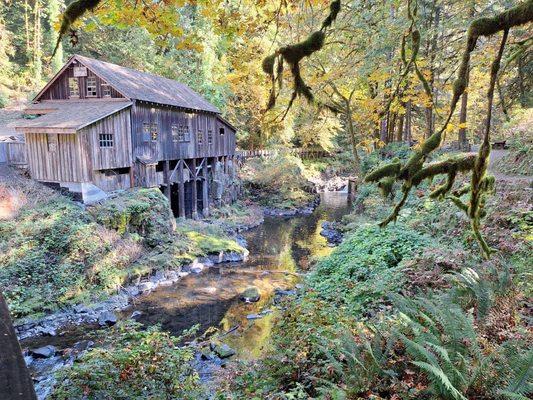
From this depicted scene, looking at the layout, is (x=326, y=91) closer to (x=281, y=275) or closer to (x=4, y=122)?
(x=281, y=275)

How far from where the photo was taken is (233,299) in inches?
560

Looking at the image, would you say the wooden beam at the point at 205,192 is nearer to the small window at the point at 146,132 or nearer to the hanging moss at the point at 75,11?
the small window at the point at 146,132

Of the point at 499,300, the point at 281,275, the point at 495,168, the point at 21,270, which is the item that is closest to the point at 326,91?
the point at 495,168

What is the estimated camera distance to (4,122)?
26.2m

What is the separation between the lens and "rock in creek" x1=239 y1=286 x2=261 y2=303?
46.1ft

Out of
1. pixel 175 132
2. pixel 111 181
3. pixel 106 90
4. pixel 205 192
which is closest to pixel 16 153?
pixel 111 181

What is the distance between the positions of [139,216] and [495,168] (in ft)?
48.3

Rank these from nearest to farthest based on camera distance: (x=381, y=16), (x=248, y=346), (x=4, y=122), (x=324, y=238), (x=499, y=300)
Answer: (x=499, y=300) < (x=381, y=16) < (x=248, y=346) < (x=324, y=238) < (x=4, y=122)

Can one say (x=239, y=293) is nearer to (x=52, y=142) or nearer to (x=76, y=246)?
(x=76, y=246)

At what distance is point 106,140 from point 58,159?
228cm

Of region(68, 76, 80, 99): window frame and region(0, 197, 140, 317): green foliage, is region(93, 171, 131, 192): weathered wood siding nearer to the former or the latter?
region(0, 197, 140, 317): green foliage

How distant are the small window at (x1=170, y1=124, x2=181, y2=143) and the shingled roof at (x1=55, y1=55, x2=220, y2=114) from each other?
1.37 metres

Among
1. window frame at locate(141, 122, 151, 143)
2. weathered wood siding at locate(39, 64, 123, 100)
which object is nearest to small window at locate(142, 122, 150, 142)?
window frame at locate(141, 122, 151, 143)

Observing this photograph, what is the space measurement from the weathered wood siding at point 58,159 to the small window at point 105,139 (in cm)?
103
